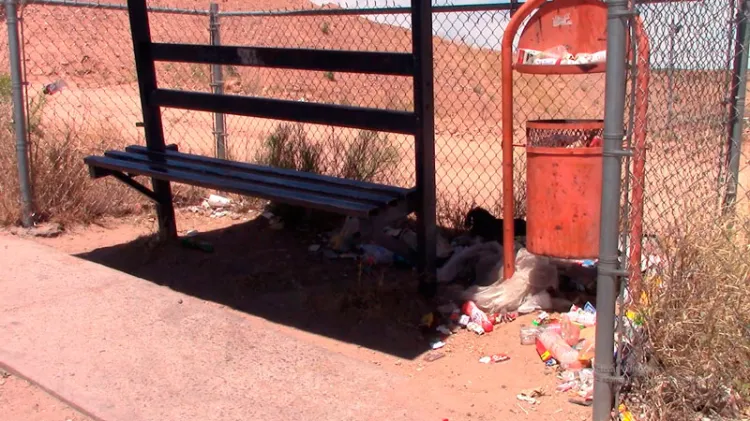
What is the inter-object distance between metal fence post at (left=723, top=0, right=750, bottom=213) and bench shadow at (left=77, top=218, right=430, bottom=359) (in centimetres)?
182

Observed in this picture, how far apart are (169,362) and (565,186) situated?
225 cm

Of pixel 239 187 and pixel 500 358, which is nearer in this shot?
pixel 500 358

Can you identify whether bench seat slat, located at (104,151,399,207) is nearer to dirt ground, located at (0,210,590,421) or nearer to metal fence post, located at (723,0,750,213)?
dirt ground, located at (0,210,590,421)

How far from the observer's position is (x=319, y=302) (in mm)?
5031

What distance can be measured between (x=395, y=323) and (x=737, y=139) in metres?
2.13

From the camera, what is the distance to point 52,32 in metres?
27.2

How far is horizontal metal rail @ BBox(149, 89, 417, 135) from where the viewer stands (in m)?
4.90

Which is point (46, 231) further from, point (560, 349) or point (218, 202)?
point (560, 349)

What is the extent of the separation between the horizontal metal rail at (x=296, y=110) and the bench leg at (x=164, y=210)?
621 mm

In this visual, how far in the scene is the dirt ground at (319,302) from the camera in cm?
394

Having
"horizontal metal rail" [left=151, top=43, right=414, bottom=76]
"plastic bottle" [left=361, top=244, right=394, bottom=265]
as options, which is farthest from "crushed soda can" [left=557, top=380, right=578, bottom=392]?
"plastic bottle" [left=361, top=244, right=394, bottom=265]

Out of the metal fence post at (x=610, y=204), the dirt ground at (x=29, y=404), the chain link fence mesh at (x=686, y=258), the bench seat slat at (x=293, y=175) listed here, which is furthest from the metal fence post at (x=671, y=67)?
the dirt ground at (x=29, y=404)

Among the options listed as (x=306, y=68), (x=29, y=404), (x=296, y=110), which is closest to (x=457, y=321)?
(x=296, y=110)

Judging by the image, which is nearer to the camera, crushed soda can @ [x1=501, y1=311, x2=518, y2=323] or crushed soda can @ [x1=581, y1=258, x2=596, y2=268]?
crushed soda can @ [x1=501, y1=311, x2=518, y2=323]
